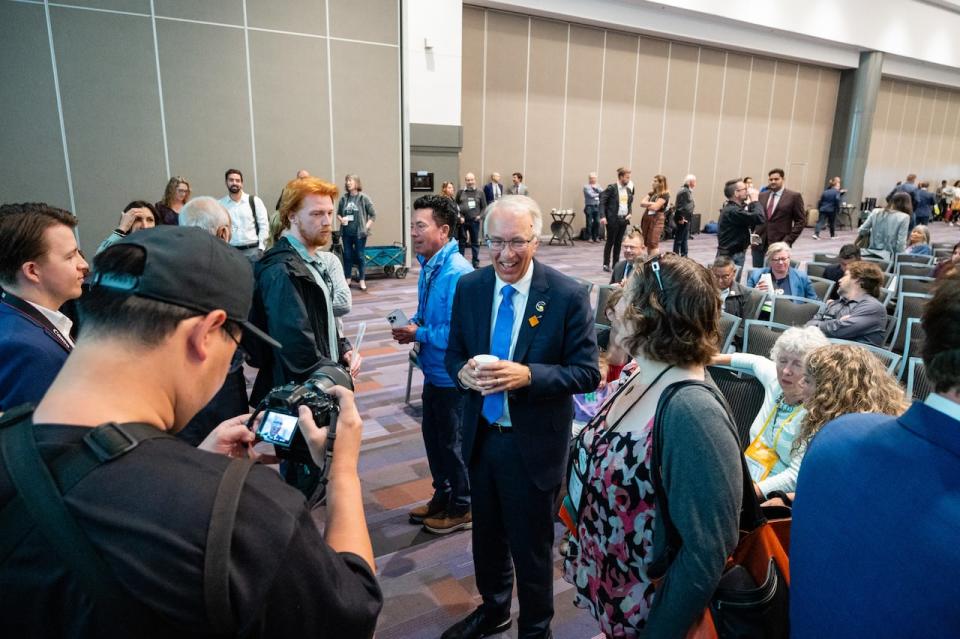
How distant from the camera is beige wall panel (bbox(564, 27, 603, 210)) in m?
13.5

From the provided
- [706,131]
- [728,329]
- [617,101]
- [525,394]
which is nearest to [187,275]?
[525,394]

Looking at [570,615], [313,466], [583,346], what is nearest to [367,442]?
[570,615]

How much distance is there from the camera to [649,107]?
1498cm

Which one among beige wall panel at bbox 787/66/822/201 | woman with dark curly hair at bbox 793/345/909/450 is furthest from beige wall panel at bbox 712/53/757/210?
woman with dark curly hair at bbox 793/345/909/450

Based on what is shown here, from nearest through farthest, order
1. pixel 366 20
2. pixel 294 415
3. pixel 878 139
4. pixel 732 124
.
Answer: pixel 294 415, pixel 366 20, pixel 732 124, pixel 878 139

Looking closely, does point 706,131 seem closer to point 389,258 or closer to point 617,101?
point 617,101

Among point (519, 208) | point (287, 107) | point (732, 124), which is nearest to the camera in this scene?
point (519, 208)

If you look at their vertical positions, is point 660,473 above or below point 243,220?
below

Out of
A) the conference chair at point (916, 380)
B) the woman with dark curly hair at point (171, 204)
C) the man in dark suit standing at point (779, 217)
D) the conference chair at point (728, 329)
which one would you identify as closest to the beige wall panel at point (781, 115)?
the man in dark suit standing at point (779, 217)

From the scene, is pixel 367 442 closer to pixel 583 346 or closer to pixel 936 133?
pixel 583 346

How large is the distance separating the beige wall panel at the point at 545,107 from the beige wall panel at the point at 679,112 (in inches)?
120

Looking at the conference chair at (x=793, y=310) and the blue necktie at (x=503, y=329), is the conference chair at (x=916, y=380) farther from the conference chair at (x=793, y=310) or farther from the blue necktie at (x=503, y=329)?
the blue necktie at (x=503, y=329)

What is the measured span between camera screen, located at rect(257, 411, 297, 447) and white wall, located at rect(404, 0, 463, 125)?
30.9 feet

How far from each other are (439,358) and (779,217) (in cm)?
692
